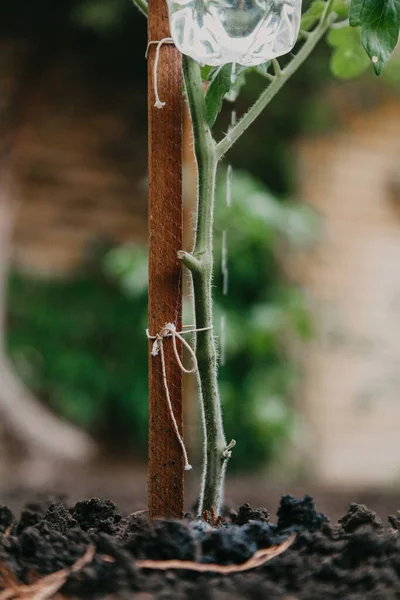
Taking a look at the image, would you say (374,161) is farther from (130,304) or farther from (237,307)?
(130,304)

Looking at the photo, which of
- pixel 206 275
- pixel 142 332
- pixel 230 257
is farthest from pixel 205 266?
pixel 142 332

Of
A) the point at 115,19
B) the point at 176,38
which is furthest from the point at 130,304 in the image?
the point at 176,38

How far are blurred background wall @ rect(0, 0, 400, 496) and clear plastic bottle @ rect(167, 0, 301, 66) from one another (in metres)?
2.04

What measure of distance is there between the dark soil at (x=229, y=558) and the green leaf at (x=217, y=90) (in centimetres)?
47

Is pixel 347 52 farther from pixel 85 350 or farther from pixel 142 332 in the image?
pixel 85 350

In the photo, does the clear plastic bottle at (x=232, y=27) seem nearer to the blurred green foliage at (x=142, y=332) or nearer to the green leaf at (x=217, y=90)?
the green leaf at (x=217, y=90)

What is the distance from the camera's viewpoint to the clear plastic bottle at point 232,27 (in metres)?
0.84

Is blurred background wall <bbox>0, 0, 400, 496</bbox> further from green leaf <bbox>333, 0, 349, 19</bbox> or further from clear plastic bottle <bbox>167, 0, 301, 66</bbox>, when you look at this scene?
clear plastic bottle <bbox>167, 0, 301, 66</bbox>

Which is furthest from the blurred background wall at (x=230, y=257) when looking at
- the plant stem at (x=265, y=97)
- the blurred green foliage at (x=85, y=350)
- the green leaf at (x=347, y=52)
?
the plant stem at (x=265, y=97)

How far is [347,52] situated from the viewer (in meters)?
1.16

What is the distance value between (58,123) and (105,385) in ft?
4.85

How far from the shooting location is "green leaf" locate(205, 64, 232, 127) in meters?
0.92

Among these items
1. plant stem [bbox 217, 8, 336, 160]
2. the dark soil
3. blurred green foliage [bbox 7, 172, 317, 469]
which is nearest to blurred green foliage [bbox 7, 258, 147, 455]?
blurred green foliage [bbox 7, 172, 317, 469]

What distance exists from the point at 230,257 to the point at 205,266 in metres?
2.40
